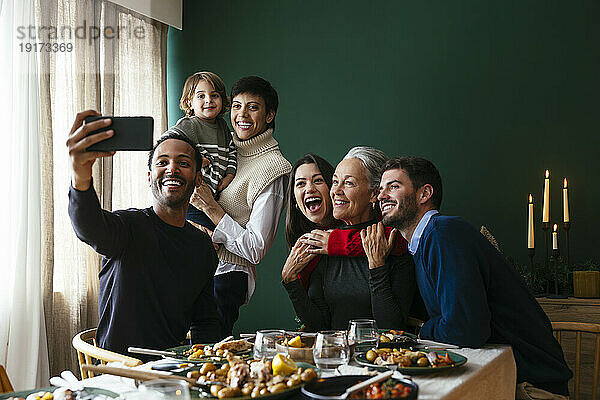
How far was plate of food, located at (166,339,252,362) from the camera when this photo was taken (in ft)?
5.58

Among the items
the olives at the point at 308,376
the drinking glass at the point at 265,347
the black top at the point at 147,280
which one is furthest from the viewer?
the black top at the point at 147,280

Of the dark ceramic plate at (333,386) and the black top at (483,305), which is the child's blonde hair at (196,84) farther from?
the dark ceramic plate at (333,386)

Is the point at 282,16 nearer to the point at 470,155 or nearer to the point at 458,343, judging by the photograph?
the point at 470,155

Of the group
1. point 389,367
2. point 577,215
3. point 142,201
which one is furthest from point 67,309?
point 577,215

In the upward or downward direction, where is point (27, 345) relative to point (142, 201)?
downward

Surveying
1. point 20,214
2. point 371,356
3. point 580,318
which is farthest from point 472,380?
→ point 20,214

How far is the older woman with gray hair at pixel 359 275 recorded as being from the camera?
241 cm

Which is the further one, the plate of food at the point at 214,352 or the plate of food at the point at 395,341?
the plate of food at the point at 395,341

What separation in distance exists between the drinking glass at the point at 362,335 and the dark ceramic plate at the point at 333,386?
0.34 metres

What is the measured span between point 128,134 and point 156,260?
64cm

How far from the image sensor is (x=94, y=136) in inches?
76.6

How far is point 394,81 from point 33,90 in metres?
2.01

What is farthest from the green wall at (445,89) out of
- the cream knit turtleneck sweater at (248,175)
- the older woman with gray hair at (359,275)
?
the older woman with gray hair at (359,275)

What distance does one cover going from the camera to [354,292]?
2512mm
